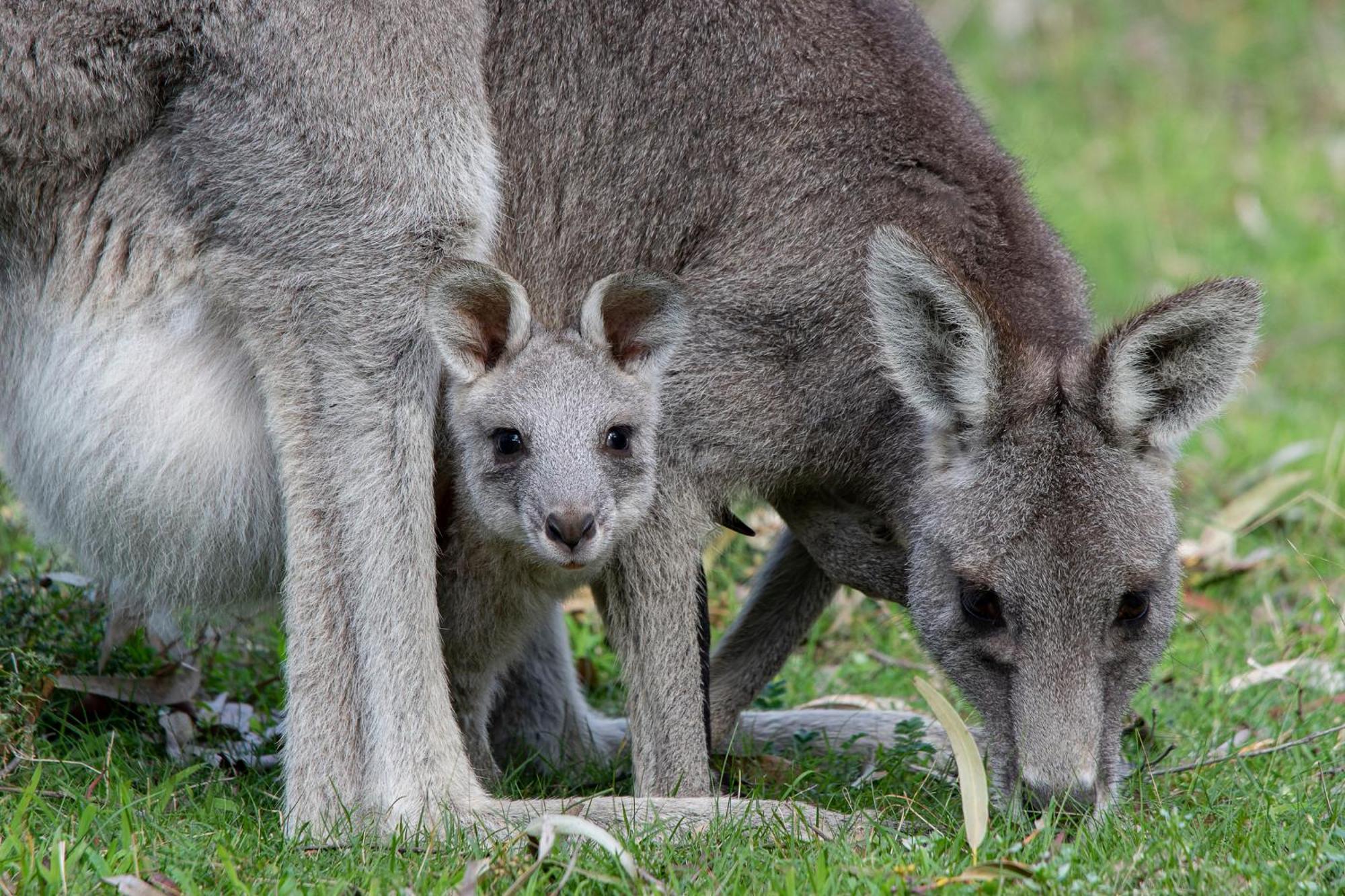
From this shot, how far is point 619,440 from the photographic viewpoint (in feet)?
12.2

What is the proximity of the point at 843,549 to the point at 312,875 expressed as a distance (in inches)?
61.8

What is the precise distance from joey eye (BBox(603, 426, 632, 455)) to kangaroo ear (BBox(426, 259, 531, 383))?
1.02 ft

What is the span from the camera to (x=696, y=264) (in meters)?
4.00

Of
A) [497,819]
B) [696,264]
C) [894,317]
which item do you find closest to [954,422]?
[894,317]

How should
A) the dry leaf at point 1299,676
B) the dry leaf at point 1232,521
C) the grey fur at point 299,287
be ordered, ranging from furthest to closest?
the dry leaf at point 1232,521
the dry leaf at point 1299,676
the grey fur at point 299,287

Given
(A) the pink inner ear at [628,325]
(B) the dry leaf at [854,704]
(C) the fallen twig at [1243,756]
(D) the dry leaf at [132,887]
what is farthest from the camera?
(B) the dry leaf at [854,704]

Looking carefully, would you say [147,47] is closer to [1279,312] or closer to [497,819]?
[497,819]

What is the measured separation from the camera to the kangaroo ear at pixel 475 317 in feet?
11.6

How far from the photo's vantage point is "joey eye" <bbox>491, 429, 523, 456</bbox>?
11.9 ft

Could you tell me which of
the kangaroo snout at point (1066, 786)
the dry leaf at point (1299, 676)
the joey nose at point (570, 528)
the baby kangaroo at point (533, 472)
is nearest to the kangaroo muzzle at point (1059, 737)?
the kangaroo snout at point (1066, 786)

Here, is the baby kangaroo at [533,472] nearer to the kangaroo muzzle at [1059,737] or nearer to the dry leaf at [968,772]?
the dry leaf at [968,772]

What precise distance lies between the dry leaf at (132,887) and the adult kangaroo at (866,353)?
1211mm

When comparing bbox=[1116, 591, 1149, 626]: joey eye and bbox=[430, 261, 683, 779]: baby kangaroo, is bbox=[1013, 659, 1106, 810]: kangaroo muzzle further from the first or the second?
bbox=[430, 261, 683, 779]: baby kangaroo

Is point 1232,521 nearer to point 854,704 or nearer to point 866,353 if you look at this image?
point 854,704
